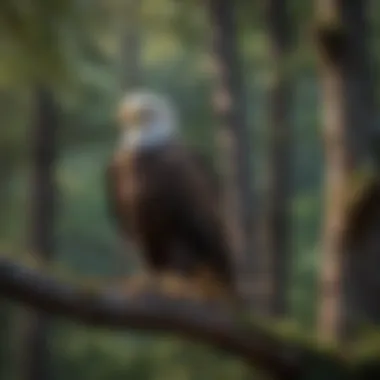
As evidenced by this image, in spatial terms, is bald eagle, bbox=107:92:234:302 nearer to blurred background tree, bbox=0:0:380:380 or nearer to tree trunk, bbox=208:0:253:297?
blurred background tree, bbox=0:0:380:380

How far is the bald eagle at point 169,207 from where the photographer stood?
375cm

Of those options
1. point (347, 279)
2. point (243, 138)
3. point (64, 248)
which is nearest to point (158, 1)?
point (243, 138)

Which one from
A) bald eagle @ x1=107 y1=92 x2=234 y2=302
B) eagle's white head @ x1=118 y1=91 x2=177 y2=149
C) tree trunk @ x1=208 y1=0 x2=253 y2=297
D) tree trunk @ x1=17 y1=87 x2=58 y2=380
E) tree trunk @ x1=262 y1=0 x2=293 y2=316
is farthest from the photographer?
tree trunk @ x1=17 y1=87 x2=58 y2=380

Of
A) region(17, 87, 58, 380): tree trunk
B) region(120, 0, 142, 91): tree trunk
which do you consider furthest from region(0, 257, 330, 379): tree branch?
region(120, 0, 142, 91): tree trunk

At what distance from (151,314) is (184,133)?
14.0ft

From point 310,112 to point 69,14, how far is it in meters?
5.27

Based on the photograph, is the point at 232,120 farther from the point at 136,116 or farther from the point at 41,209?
the point at 41,209

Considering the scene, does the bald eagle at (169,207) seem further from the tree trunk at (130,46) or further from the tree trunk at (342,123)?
the tree trunk at (130,46)

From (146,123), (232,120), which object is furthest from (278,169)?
(146,123)

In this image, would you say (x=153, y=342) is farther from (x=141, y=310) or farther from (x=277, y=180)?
(x=141, y=310)

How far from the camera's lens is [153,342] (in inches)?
279

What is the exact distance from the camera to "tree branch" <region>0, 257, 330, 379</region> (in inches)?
114

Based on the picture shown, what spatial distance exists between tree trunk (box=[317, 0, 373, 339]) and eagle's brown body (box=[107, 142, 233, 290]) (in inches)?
13.6

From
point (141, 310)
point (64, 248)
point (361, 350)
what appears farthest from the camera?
point (64, 248)
